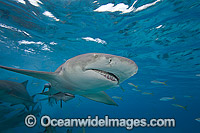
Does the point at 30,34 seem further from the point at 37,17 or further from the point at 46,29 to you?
the point at 37,17

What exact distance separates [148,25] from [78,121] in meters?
9.23

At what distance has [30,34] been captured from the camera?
1230 centimetres

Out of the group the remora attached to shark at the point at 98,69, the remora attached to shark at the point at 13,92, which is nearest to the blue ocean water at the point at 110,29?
the remora attached to shark at the point at 13,92

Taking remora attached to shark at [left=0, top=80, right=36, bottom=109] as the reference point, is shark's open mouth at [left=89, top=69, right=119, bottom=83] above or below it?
above

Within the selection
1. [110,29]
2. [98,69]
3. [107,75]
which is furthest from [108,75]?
[110,29]

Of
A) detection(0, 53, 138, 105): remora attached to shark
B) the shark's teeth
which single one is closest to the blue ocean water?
detection(0, 53, 138, 105): remora attached to shark

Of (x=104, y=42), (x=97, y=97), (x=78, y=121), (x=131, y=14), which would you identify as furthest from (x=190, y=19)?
(x=78, y=121)

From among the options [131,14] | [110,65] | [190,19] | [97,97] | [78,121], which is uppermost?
[131,14]

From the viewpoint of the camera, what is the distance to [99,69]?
2.07 meters

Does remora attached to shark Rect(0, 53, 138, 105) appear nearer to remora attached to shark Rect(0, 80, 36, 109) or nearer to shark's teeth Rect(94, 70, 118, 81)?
shark's teeth Rect(94, 70, 118, 81)

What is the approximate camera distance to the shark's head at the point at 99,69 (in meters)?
1.85

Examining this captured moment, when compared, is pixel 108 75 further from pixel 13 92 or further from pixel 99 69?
pixel 13 92

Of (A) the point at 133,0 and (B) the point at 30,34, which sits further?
(B) the point at 30,34

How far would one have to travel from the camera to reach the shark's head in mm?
1848
